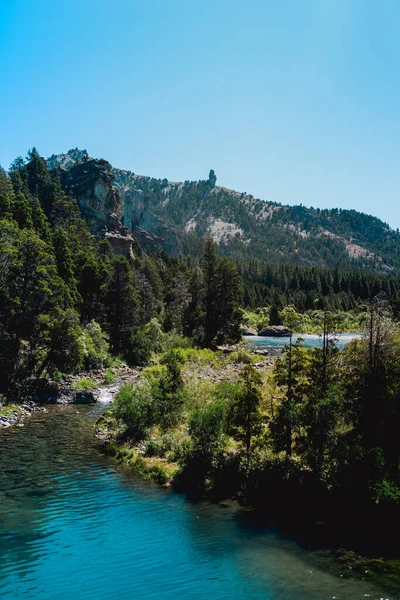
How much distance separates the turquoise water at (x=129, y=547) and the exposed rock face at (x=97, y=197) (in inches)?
3865

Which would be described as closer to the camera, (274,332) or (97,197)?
(274,332)

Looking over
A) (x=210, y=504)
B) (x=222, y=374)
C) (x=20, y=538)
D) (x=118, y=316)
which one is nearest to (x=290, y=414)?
(x=210, y=504)

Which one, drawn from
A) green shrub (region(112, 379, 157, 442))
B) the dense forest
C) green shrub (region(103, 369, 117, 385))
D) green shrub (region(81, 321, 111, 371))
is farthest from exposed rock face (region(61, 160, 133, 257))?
green shrub (region(112, 379, 157, 442))

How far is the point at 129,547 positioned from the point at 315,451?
8.91 metres

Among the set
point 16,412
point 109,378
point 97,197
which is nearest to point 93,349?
point 109,378

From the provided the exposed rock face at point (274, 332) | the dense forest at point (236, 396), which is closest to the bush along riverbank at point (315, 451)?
the dense forest at point (236, 396)

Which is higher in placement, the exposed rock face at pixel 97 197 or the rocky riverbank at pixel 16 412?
the exposed rock face at pixel 97 197

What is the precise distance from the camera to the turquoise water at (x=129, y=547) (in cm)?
1284

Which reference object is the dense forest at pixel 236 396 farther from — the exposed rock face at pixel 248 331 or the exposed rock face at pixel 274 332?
the exposed rock face at pixel 274 332

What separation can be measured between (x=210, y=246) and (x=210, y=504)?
174 ft

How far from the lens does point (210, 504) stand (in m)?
18.8

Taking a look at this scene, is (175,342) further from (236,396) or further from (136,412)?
(236,396)

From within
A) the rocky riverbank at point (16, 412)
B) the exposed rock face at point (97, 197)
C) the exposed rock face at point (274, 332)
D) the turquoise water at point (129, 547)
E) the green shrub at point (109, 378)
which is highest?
the exposed rock face at point (97, 197)

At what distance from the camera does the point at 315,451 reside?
19594mm
